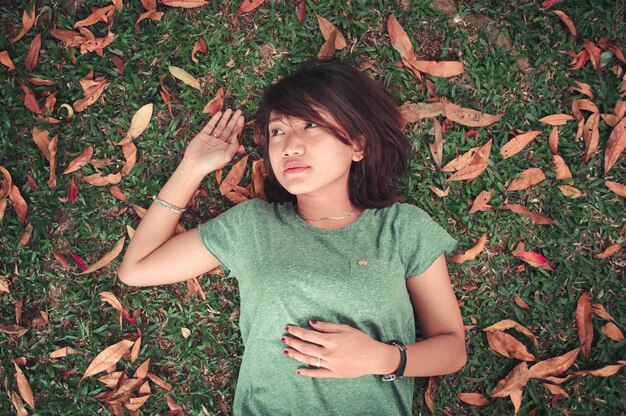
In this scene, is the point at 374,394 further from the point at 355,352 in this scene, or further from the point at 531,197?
the point at 531,197

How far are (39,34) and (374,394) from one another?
2.97 m

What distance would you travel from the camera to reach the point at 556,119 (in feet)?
10.9

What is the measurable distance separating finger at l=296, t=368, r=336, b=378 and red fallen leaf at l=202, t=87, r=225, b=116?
166cm

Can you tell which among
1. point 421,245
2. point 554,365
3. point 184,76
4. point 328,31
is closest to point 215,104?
point 184,76

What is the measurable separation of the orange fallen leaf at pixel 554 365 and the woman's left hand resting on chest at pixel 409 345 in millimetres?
612

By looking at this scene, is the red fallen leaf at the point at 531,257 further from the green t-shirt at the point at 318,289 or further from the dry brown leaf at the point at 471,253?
the green t-shirt at the point at 318,289

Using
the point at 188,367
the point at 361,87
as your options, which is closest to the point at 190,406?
the point at 188,367

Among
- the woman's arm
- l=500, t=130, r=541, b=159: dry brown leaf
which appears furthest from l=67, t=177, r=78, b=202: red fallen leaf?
l=500, t=130, r=541, b=159: dry brown leaf

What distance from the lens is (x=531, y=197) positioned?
3371 millimetres

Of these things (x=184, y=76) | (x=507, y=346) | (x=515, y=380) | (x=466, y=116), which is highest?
(x=184, y=76)

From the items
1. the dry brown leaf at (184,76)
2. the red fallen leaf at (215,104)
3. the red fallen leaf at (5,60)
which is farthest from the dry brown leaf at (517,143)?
the red fallen leaf at (5,60)

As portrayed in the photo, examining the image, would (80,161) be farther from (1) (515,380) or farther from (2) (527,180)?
(1) (515,380)

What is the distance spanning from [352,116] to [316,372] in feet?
4.32

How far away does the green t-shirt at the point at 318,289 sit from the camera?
2.71 metres
